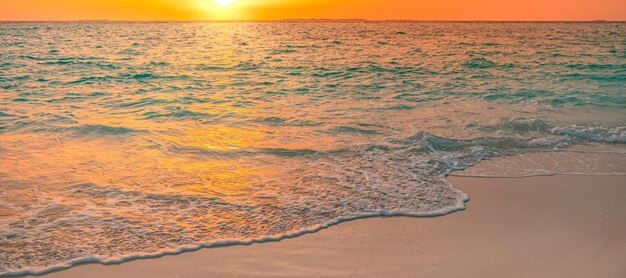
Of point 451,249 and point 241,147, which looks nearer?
point 451,249

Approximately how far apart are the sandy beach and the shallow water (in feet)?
0.86

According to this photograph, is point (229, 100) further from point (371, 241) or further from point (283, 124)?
point (371, 241)

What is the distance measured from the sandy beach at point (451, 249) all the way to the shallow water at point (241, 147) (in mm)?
261

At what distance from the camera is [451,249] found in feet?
13.4

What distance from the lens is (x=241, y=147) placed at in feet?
25.6

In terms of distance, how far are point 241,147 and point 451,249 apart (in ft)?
14.9

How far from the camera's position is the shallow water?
183 inches

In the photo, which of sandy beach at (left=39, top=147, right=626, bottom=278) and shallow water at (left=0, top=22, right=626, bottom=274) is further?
shallow water at (left=0, top=22, right=626, bottom=274)

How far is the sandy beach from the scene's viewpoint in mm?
3746

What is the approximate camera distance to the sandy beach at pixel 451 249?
12.3 ft

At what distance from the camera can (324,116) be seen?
1050 centimetres

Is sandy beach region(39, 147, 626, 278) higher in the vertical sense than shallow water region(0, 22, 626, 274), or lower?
lower

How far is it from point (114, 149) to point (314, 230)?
4524mm

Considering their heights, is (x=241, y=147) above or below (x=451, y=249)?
above
